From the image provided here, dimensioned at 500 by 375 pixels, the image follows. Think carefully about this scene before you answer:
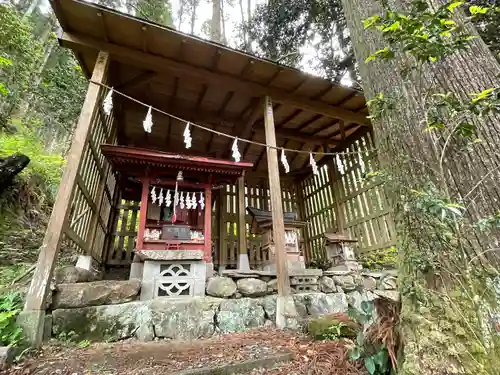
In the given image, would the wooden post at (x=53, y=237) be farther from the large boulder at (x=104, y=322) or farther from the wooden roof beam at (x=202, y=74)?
the wooden roof beam at (x=202, y=74)

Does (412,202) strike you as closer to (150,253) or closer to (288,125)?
(150,253)

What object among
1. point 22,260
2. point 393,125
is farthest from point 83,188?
point 393,125

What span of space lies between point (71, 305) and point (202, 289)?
1.94 meters

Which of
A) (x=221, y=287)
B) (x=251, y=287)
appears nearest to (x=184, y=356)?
(x=221, y=287)

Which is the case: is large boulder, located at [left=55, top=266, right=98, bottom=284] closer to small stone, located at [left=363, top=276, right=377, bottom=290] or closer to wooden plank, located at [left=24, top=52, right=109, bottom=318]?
wooden plank, located at [left=24, top=52, right=109, bottom=318]

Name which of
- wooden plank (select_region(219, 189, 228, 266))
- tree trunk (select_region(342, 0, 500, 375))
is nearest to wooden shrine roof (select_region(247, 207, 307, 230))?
wooden plank (select_region(219, 189, 228, 266))

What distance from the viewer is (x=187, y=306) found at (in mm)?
4020

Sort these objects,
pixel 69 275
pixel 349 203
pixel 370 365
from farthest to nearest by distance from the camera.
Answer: pixel 349 203
pixel 69 275
pixel 370 365

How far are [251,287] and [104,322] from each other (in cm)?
230

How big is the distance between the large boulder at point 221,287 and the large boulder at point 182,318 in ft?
1.02

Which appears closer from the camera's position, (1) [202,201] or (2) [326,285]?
(2) [326,285]

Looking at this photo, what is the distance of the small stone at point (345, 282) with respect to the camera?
17.3 feet

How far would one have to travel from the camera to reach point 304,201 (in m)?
9.37

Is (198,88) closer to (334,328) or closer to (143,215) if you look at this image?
(143,215)
